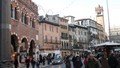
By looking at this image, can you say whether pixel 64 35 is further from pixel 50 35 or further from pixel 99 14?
pixel 99 14

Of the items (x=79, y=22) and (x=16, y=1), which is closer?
(x=16, y=1)

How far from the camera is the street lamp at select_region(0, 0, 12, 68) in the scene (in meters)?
5.91

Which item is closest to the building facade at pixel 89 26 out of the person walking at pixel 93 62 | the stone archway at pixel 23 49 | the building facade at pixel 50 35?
the building facade at pixel 50 35

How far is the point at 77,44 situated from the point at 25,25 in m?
64.4

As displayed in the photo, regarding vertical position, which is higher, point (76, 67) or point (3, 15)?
point (3, 15)

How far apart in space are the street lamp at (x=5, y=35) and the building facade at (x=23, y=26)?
27.8 meters

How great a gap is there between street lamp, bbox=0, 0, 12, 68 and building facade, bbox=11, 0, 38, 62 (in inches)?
1093

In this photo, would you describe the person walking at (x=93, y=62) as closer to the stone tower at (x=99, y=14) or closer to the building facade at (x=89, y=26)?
the building facade at (x=89, y=26)

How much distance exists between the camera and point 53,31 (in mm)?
84312

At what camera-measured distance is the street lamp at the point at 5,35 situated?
19.4 ft

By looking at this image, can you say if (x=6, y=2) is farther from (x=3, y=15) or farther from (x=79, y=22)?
(x=79, y=22)

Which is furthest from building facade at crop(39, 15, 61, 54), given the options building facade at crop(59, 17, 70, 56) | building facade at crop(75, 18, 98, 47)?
building facade at crop(75, 18, 98, 47)

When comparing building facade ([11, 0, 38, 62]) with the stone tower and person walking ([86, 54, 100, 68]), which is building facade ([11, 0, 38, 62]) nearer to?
person walking ([86, 54, 100, 68])

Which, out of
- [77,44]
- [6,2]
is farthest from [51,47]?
[6,2]
